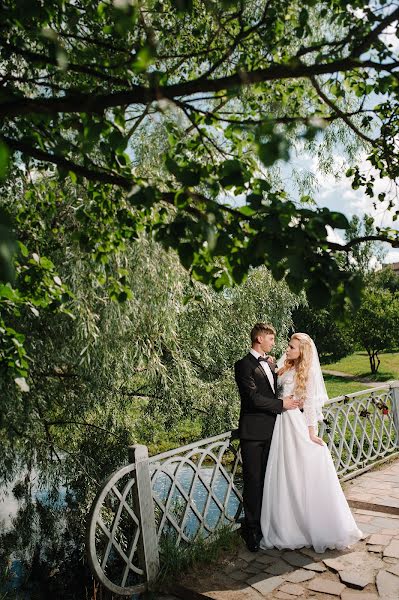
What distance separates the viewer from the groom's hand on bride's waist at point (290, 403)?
5199 millimetres

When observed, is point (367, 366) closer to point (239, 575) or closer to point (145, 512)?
point (239, 575)

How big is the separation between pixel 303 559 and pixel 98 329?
10.9ft

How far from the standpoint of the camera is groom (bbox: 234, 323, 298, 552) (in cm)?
508

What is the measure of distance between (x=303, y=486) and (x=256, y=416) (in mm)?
783

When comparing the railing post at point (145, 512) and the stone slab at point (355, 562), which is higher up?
the railing post at point (145, 512)

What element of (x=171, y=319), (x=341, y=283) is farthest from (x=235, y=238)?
(x=171, y=319)

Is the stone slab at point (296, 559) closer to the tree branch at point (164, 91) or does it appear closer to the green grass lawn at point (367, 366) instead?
the tree branch at point (164, 91)

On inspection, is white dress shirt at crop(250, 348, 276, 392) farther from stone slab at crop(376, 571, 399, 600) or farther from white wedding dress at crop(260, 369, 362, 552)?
stone slab at crop(376, 571, 399, 600)

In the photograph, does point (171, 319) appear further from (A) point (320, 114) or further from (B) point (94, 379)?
(A) point (320, 114)

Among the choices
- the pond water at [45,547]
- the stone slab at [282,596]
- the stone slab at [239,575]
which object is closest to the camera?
the stone slab at [282,596]

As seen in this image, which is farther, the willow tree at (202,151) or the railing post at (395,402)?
the railing post at (395,402)

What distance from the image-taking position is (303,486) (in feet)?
16.4

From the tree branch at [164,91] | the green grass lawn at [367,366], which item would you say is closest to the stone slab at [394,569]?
the tree branch at [164,91]

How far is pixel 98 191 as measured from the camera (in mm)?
4477
